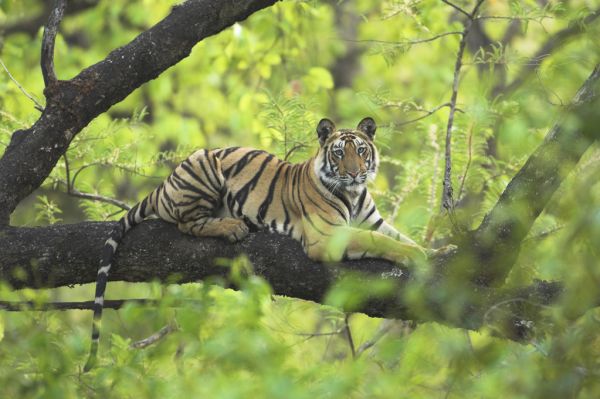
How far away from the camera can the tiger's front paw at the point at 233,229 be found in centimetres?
502

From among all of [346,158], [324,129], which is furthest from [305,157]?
[346,158]

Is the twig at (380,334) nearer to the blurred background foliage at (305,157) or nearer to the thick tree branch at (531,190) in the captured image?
the blurred background foliage at (305,157)

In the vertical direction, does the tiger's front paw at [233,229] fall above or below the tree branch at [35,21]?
below

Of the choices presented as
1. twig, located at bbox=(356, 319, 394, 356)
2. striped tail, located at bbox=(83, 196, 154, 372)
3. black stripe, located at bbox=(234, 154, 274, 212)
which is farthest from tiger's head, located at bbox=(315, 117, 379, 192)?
striped tail, located at bbox=(83, 196, 154, 372)

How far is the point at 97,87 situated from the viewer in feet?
16.6

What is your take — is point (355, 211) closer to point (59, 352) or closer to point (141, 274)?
point (141, 274)

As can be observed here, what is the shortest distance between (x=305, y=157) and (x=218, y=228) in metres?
1.76

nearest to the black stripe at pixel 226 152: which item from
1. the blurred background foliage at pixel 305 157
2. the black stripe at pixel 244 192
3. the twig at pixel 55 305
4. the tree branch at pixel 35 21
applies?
the black stripe at pixel 244 192

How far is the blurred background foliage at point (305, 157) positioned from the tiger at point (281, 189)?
39 cm

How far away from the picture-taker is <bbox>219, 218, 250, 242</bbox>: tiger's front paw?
16.5 feet

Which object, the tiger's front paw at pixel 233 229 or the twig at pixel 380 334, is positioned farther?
the twig at pixel 380 334

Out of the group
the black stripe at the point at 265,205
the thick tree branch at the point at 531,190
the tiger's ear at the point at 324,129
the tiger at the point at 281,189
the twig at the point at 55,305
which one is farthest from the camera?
the tiger's ear at the point at 324,129

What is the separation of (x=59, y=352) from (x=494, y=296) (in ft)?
6.99

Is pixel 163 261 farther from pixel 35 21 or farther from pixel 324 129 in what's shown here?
pixel 35 21
